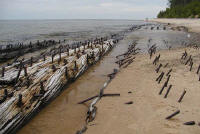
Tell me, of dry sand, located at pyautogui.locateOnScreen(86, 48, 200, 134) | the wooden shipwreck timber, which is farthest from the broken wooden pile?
the wooden shipwreck timber

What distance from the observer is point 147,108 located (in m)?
6.99

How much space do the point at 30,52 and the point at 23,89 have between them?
1551 centimetres

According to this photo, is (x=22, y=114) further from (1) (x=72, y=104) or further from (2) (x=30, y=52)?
(2) (x=30, y=52)

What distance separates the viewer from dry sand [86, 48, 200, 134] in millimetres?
5827

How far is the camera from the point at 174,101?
24.0 ft

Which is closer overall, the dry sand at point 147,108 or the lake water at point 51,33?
the dry sand at point 147,108

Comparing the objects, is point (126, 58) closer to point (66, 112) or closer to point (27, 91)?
point (66, 112)

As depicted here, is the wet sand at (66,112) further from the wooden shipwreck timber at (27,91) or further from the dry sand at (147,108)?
the dry sand at (147,108)

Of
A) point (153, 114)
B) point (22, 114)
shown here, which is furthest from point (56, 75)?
point (153, 114)

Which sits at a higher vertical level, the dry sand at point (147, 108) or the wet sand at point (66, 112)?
the dry sand at point (147, 108)

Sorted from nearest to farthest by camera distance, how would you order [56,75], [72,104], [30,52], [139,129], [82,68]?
[139,129] < [72,104] < [56,75] < [82,68] < [30,52]

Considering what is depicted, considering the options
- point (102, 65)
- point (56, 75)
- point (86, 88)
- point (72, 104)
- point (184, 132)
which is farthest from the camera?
point (102, 65)

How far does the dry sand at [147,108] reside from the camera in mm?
5827

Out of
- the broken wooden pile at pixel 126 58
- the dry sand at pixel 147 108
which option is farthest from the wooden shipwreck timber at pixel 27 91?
the broken wooden pile at pixel 126 58
